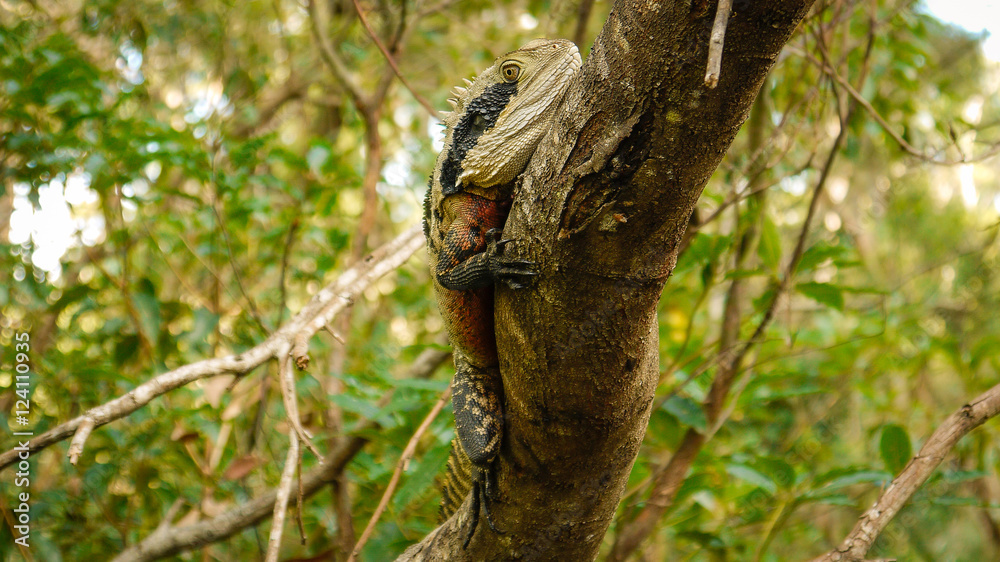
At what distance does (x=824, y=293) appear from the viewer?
3.75 m

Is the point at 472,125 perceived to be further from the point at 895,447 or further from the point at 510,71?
the point at 895,447

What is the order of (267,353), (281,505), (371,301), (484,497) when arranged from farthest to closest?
(371,301) < (267,353) < (484,497) < (281,505)

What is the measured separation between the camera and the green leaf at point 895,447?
336cm

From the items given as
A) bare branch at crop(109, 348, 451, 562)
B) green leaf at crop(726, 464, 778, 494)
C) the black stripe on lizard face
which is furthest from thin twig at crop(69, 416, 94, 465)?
green leaf at crop(726, 464, 778, 494)

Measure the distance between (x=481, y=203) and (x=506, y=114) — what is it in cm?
41

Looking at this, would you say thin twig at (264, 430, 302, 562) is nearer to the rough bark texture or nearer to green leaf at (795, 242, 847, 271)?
the rough bark texture

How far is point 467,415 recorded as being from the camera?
256 cm

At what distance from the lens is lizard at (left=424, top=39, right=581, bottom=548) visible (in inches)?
95.8

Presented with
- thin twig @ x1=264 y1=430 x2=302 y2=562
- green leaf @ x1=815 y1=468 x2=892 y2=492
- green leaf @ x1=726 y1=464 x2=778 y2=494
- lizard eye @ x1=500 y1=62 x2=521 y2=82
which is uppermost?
lizard eye @ x1=500 y1=62 x2=521 y2=82

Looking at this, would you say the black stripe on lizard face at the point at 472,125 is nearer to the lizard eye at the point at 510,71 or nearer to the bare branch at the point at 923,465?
the lizard eye at the point at 510,71

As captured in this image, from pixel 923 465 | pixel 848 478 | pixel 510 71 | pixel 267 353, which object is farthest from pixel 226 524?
pixel 923 465

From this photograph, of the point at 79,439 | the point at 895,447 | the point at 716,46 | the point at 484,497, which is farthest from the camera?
the point at 895,447

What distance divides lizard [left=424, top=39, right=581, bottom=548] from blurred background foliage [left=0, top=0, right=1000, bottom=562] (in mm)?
935

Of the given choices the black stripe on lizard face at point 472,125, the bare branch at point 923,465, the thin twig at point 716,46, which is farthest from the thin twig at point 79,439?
the bare branch at point 923,465
